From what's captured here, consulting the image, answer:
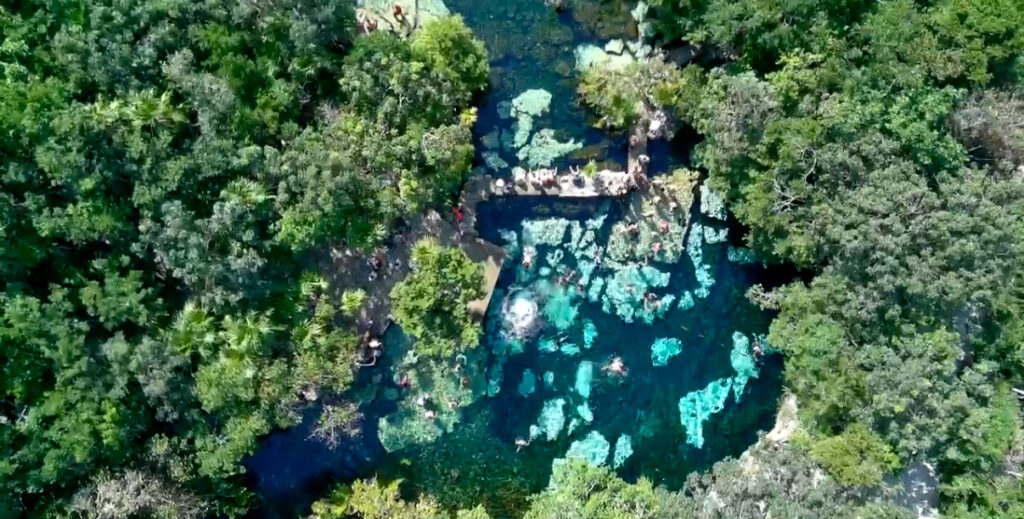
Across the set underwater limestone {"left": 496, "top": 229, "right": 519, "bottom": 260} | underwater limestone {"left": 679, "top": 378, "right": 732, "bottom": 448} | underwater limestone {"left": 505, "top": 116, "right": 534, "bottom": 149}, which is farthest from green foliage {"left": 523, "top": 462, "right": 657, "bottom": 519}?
underwater limestone {"left": 505, "top": 116, "right": 534, "bottom": 149}

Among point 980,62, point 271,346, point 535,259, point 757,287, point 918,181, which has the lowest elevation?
point 271,346

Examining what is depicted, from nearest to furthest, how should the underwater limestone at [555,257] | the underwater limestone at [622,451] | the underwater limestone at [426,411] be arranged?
the underwater limestone at [426,411] → the underwater limestone at [555,257] → the underwater limestone at [622,451]

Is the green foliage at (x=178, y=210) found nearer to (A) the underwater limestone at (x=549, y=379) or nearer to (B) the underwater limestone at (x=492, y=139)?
(B) the underwater limestone at (x=492, y=139)

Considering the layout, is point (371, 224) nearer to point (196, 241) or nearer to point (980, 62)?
point (196, 241)

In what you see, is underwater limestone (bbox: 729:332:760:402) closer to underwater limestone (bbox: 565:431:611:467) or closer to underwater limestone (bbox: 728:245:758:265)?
underwater limestone (bbox: 728:245:758:265)

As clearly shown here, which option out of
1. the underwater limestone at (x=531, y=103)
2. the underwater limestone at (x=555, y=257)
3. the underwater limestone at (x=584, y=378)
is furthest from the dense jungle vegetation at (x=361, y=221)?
the underwater limestone at (x=555, y=257)

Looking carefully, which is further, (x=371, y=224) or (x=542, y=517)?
(x=542, y=517)

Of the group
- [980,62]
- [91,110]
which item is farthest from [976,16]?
[91,110]
